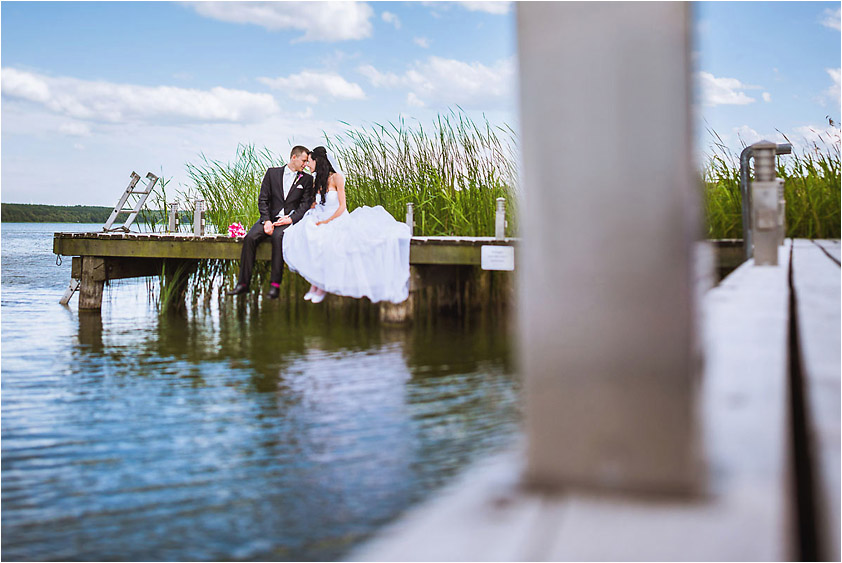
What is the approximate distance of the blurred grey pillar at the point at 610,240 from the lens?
0.83 meters

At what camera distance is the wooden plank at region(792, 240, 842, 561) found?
838 millimetres

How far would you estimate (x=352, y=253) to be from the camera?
7289 millimetres

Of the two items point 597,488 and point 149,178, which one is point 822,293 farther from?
point 149,178

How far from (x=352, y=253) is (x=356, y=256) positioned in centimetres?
5

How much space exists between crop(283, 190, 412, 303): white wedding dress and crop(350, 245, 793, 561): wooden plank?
6.29 meters

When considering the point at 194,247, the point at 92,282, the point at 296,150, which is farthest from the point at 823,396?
the point at 92,282

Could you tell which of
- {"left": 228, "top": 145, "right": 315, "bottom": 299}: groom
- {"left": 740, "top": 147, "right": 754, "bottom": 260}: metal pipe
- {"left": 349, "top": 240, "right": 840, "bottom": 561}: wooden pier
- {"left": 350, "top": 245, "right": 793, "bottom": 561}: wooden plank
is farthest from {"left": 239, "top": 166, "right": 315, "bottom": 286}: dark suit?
{"left": 350, "top": 245, "right": 793, "bottom": 561}: wooden plank

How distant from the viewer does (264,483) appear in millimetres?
2961

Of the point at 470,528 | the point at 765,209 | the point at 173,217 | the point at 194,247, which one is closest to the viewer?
the point at 470,528

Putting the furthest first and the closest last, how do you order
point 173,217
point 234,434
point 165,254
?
point 173,217, point 165,254, point 234,434

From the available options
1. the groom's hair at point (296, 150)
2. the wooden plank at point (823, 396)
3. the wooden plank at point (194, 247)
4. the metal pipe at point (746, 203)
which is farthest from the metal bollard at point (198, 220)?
the wooden plank at point (823, 396)

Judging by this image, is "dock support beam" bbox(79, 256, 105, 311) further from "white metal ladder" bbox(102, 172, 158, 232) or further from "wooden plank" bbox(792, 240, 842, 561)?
"wooden plank" bbox(792, 240, 842, 561)

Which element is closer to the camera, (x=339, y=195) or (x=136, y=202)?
(x=339, y=195)

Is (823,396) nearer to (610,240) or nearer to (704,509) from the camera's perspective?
(704,509)
